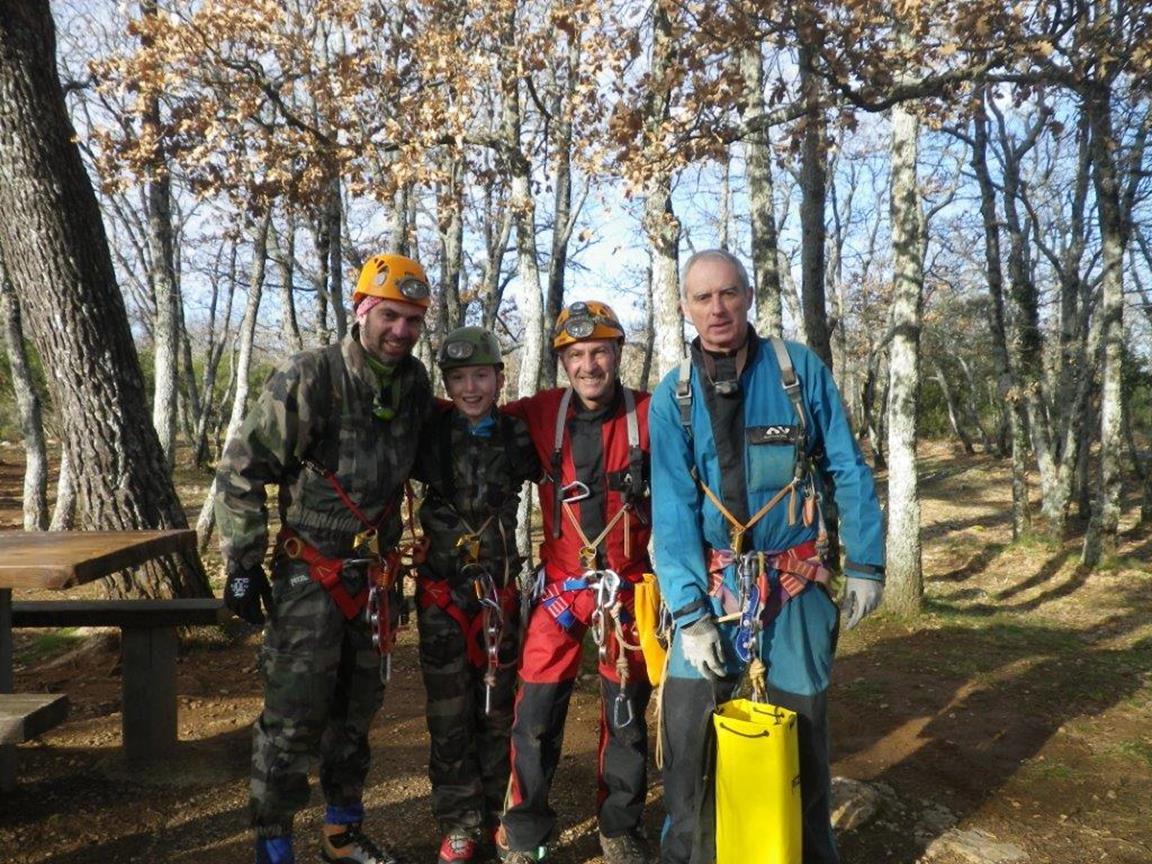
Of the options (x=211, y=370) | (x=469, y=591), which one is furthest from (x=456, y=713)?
(x=211, y=370)

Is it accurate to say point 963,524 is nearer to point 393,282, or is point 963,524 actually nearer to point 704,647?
point 704,647

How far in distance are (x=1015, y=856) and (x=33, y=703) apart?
4.51 metres

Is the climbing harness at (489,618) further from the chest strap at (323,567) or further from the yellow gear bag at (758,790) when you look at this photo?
the yellow gear bag at (758,790)

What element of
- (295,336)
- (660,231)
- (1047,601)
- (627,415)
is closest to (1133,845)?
(627,415)

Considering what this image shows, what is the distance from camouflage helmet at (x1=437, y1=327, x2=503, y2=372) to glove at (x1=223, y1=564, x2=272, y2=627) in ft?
4.12

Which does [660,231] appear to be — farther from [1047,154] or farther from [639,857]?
[1047,154]

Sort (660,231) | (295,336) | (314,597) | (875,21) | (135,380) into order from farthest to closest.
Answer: (295,336), (660,231), (875,21), (135,380), (314,597)

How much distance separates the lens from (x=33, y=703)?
130 inches

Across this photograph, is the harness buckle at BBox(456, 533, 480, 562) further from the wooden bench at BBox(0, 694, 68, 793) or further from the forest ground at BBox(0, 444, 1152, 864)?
the wooden bench at BBox(0, 694, 68, 793)

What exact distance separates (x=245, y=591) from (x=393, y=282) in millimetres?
1495

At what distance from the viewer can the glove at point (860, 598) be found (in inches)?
129

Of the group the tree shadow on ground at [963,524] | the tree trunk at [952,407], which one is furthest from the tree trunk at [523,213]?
the tree trunk at [952,407]

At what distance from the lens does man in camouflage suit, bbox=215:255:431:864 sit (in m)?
3.51

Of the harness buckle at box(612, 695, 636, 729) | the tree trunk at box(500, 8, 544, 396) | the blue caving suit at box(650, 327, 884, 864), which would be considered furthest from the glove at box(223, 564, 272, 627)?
the tree trunk at box(500, 8, 544, 396)
